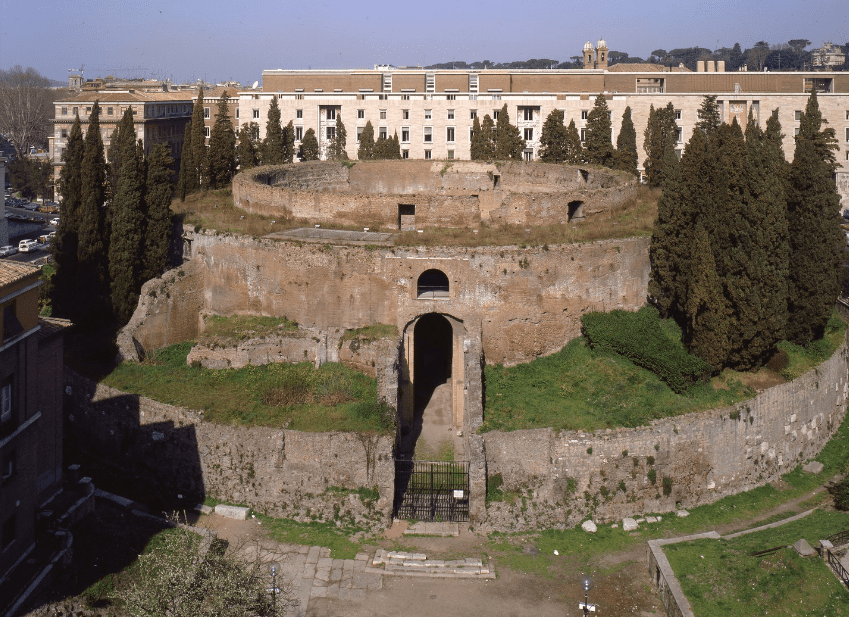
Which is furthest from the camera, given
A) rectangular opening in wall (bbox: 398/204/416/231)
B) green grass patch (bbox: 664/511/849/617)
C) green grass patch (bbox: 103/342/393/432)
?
rectangular opening in wall (bbox: 398/204/416/231)

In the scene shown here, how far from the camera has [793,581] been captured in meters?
21.1

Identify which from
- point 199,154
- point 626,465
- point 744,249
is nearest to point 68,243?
point 199,154

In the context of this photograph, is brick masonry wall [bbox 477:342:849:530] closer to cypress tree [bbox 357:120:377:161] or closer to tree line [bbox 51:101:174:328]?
tree line [bbox 51:101:174:328]

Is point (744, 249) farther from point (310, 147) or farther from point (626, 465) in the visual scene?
point (310, 147)

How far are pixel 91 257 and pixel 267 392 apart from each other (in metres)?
9.76

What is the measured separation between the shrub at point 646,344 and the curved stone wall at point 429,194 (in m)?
5.10

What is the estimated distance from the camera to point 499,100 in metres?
66.1

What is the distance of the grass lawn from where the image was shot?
1003 inches

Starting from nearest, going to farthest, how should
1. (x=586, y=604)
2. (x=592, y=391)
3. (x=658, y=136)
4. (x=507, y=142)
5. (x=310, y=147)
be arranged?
(x=586, y=604) < (x=592, y=391) < (x=507, y=142) < (x=658, y=136) < (x=310, y=147)

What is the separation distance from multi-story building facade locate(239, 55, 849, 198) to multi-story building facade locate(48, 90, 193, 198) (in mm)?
7415

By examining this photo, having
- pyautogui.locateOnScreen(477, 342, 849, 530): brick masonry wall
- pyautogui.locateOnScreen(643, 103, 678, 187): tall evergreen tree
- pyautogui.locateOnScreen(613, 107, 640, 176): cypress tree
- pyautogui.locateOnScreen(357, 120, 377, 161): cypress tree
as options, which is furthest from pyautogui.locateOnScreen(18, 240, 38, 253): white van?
pyautogui.locateOnScreen(477, 342, 849, 530): brick masonry wall

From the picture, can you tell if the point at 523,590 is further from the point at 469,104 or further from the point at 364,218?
the point at 469,104

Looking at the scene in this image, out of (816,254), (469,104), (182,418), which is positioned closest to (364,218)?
(182,418)

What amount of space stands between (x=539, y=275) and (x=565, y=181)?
44.0 feet
